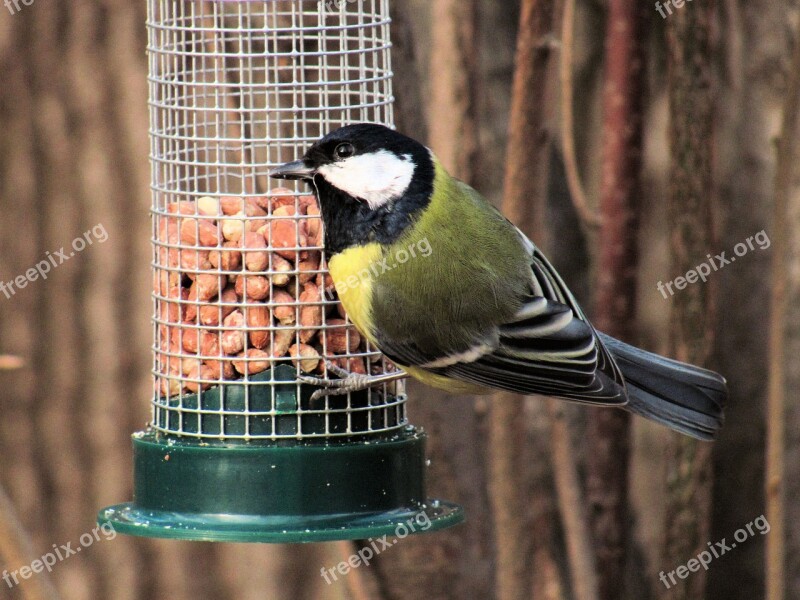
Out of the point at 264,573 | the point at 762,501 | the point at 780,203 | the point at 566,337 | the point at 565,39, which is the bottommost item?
the point at 264,573

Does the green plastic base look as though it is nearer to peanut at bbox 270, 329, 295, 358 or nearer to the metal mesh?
the metal mesh

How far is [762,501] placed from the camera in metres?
4.65

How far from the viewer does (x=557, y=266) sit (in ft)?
15.8

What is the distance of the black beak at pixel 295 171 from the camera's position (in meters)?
3.08

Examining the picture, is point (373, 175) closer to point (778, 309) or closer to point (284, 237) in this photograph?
point (284, 237)

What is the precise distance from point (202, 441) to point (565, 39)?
1609 mm

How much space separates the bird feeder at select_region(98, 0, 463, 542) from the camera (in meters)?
3.12

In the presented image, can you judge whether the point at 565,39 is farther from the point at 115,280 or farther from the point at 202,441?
the point at 115,280

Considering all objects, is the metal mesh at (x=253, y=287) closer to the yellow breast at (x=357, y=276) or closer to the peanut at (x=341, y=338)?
the peanut at (x=341, y=338)

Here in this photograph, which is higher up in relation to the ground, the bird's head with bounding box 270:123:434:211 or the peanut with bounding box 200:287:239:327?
the bird's head with bounding box 270:123:434:211

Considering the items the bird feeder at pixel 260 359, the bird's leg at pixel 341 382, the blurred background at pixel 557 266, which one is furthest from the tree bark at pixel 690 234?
the bird's leg at pixel 341 382

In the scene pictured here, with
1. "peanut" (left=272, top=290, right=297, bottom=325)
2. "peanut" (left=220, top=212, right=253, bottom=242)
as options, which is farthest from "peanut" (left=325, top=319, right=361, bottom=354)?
"peanut" (left=220, top=212, right=253, bottom=242)

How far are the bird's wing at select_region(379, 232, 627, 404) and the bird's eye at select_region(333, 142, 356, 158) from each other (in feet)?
1.64

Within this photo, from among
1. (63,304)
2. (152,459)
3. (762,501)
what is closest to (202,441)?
(152,459)
